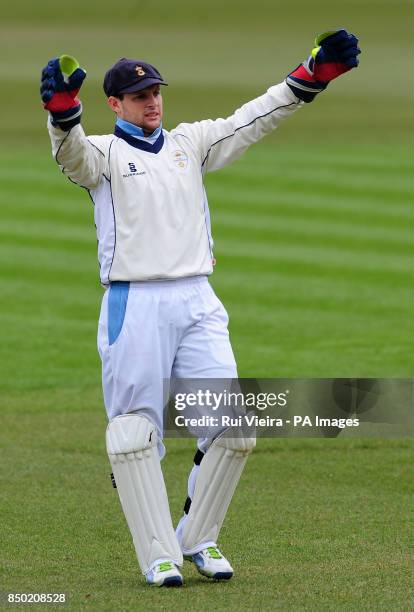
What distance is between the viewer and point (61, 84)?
5066 millimetres

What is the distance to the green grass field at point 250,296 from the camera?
5.73 meters

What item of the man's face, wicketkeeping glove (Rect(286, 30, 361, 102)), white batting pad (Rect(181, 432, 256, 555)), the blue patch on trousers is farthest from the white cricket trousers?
wicketkeeping glove (Rect(286, 30, 361, 102))

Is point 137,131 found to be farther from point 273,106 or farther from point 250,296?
point 250,296

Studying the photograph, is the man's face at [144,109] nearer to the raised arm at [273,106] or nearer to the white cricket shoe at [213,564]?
the raised arm at [273,106]

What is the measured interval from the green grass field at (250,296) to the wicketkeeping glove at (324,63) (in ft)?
6.69

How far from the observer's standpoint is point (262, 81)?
19.4 m

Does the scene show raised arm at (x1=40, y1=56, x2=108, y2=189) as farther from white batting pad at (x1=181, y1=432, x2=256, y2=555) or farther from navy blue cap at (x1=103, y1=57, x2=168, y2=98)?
white batting pad at (x1=181, y1=432, x2=256, y2=555)

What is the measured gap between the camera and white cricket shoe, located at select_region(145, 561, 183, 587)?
17.2ft

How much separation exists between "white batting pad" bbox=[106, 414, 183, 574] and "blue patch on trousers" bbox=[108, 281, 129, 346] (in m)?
0.35

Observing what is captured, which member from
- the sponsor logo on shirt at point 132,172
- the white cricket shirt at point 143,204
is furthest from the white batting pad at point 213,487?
the sponsor logo on shirt at point 132,172

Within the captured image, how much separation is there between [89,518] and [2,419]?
2.74 m

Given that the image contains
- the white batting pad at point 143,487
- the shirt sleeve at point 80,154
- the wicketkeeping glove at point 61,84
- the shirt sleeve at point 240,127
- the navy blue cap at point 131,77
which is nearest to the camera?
the wicketkeeping glove at point 61,84

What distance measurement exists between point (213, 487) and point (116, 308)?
0.86 meters

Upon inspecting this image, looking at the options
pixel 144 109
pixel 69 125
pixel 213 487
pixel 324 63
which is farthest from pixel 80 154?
pixel 213 487
